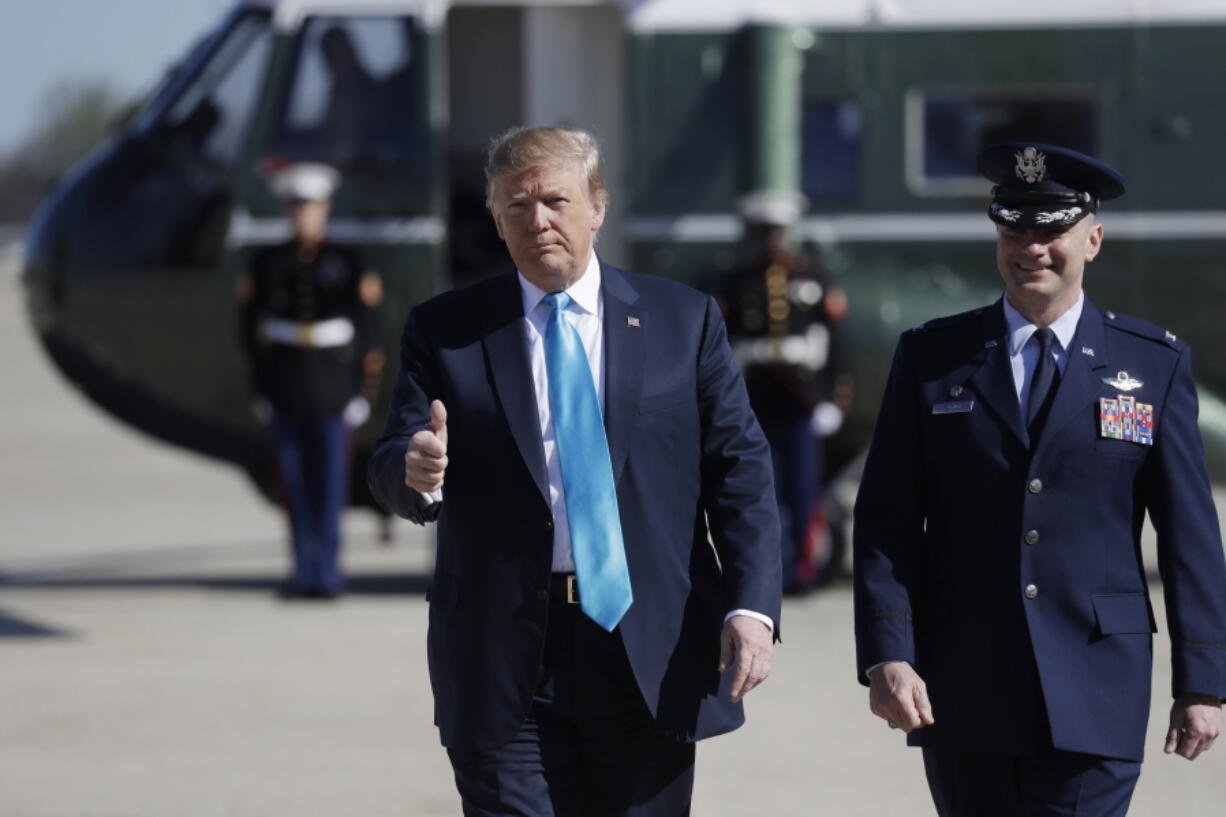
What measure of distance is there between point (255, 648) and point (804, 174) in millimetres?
3127

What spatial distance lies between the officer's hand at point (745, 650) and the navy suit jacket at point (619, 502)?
4cm

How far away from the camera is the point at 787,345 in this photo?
8.95 meters

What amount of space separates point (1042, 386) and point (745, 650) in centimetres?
68

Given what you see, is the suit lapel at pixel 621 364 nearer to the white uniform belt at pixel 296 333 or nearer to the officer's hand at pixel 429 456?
the officer's hand at pixel 429 456

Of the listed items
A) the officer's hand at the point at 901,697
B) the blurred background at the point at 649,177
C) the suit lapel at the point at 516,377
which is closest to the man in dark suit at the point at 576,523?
the suit lapel at the point at 516,377

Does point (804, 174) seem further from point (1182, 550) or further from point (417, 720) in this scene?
point (1182, 550)

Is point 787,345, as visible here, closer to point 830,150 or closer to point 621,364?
point 830,150

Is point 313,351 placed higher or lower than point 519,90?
lower

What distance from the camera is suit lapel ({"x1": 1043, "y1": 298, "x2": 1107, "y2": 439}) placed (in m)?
3.54

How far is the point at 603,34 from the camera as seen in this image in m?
9.54

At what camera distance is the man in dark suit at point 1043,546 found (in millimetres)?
3504

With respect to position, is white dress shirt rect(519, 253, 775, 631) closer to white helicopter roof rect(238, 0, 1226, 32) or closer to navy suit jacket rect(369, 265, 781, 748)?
navy suit jacket rect(369, 265, 781, 748)

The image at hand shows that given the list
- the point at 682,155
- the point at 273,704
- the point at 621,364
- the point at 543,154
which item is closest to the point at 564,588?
the point at 621,364

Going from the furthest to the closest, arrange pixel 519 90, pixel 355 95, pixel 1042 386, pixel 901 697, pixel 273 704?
pixel 519 90 < pixel 355 95 < pixel 273 704 < pixel 1042 386 < pixel 901 697
